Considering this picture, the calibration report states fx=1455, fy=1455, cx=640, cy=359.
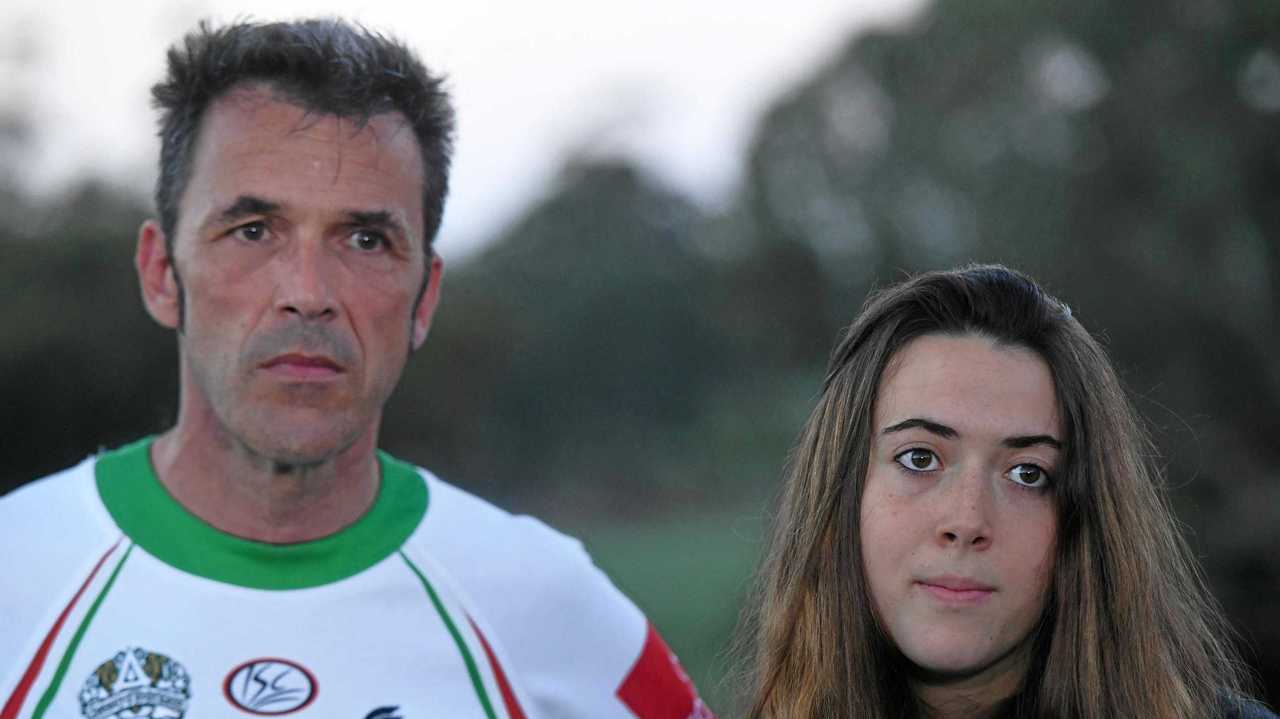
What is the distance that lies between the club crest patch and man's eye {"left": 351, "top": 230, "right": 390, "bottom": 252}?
2.86 ft

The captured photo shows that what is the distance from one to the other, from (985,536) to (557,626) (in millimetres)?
1016

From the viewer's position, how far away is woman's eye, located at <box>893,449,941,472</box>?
238 centimetres

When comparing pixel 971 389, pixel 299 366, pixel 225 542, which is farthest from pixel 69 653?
pixel 971 389

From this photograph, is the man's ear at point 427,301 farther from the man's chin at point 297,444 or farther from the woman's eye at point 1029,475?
the woman's eye at point 1029,475

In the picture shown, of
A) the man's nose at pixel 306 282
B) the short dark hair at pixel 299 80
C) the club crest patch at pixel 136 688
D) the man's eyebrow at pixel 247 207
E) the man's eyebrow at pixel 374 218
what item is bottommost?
the club crest patch at pixel 136 688

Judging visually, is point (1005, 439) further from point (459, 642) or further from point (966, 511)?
point (459, 642)

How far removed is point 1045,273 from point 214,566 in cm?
677

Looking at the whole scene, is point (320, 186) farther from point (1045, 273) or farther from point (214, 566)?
point (1045, 273)

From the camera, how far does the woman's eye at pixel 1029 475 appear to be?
7.72ft

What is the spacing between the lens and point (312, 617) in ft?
9.11

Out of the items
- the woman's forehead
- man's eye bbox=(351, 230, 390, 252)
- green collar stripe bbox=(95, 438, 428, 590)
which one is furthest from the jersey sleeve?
the woman's forehead

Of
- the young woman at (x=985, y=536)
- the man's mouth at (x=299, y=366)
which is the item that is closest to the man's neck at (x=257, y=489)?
the man's mouth at (x=299, y=366)

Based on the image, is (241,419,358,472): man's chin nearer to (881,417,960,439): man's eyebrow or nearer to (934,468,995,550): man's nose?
(881,417,960,439): man's eyebrow

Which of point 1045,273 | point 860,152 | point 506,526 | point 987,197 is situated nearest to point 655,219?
point 860,152
